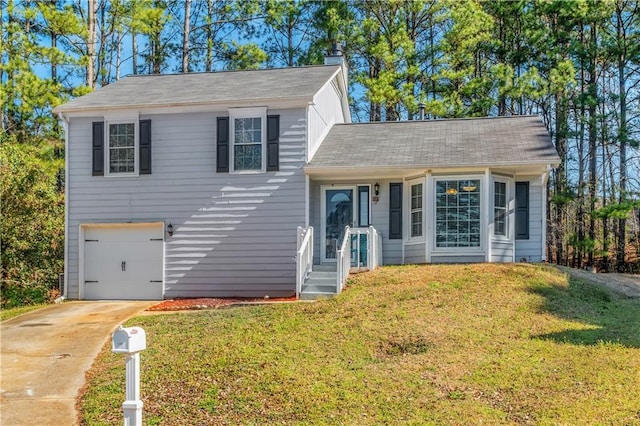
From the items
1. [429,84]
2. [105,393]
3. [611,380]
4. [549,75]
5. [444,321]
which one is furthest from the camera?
[429,84]

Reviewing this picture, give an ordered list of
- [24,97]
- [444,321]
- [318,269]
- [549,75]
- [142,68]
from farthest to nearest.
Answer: [142,68]
[549,75]
[24,97]
[318,269]
[444,321]

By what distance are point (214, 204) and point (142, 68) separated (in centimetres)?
1577

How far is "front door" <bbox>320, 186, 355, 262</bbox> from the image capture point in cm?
1413

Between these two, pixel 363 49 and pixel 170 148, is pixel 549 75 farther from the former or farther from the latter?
pixel 170 148

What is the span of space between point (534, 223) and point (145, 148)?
9.32 m

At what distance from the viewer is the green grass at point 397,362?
6.00m

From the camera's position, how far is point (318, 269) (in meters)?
13.3

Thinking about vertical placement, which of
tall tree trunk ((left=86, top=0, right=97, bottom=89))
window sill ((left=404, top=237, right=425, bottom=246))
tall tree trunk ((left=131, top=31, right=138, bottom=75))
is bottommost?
window sill ((left=404, top=237, right=425, bottom=246))

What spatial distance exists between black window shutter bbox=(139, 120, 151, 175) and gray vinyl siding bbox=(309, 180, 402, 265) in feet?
12.7

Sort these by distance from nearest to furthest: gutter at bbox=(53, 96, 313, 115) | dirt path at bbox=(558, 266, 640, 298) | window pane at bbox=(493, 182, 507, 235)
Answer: dirt path at bbox=(558, 266, 640, 298) → gutter at bbox=(53, 96, 313, 115) → window pane at bbox=(493, 182, 507, 235)

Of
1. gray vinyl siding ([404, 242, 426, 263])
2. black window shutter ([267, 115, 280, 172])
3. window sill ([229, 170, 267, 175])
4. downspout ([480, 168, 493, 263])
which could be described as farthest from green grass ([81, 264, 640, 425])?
black window shutter ([267, 115, 280, 172])

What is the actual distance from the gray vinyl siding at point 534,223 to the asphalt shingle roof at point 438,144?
0.92 meters

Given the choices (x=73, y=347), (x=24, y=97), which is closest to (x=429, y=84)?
(x=24, y=97)

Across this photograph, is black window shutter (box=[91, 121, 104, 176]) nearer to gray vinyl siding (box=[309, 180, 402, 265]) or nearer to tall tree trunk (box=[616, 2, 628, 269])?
gray vinyl siding (box=[309, 180, 402, 265])
